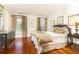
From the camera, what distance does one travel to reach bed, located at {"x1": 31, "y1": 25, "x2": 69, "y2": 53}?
1.49m

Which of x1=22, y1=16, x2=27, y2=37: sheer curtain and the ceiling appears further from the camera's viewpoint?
x1=22, y1=16, x2=27, y2=37: sheer curtain

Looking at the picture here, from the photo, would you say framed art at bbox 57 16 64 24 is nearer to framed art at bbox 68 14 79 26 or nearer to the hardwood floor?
framed art at bbox 68 14 79 26

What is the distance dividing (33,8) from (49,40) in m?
0.63

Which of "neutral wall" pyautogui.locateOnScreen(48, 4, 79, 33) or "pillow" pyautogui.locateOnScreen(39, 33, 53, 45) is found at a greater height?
"neutral wall" pyautogui.locateOnScreen(48, 4, 79, 33)

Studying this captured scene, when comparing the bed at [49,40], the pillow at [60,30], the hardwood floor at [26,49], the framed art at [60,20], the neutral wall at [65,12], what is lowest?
the hardwood floor at [26,49]

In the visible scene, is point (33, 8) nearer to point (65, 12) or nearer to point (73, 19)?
point (65, 12)

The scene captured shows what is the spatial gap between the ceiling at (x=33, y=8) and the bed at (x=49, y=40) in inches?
13.9

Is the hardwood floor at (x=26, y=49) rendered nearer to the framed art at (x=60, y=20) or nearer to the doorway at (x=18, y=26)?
the doorway at (x=18, y=26)

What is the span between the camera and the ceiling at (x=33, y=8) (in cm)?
144

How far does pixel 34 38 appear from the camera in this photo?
1564 mm

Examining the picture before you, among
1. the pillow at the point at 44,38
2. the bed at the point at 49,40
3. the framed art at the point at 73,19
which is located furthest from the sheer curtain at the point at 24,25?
the framed art at the point at 73,19

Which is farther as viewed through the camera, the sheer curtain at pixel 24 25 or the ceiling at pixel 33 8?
the sheer curtain at pixel 24 25

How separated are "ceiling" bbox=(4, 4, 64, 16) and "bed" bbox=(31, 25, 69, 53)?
0.35 metres

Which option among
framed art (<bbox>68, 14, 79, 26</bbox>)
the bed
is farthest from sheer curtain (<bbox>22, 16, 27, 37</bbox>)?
framed art (<bbox>68, 14, 79, 26</bbox>)
